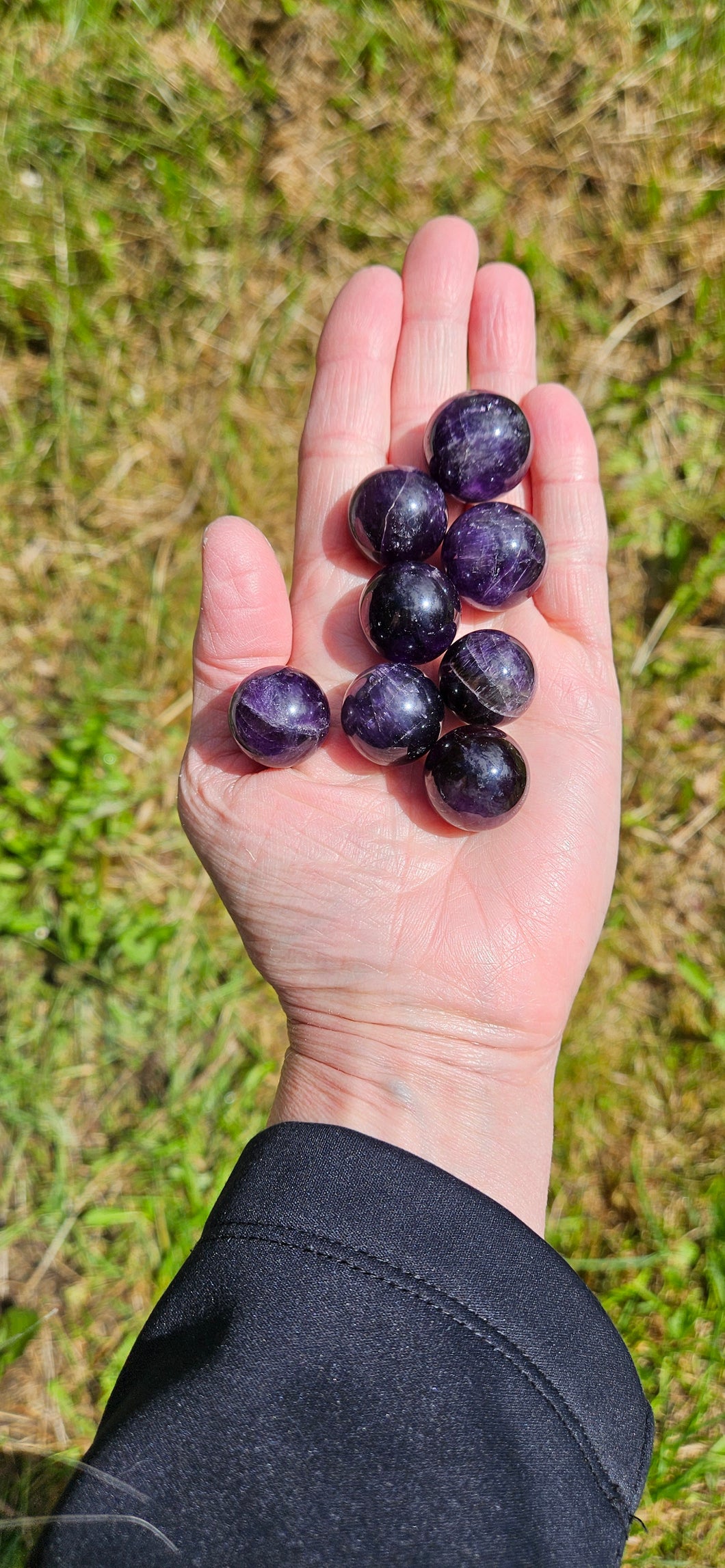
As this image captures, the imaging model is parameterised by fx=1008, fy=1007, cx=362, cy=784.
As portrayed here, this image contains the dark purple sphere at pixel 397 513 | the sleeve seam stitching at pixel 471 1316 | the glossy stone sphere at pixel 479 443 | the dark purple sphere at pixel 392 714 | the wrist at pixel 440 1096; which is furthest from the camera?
the glossy stone sphere at pixel 479 443

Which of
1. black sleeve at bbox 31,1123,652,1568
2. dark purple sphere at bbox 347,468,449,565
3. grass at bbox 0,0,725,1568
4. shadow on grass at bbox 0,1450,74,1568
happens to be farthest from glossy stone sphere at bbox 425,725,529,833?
shadow on grass at bbox 0,1450,74,1568

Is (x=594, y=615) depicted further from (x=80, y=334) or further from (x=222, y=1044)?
(x=80, y=334)

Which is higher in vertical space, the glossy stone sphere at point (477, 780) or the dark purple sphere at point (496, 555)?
the dark purple sphere at point (496, 555)

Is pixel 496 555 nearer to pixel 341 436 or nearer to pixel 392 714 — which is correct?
pixel 392 714

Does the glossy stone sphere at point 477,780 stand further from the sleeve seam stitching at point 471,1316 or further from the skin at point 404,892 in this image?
the sleeve seam stitching at point 471,1316

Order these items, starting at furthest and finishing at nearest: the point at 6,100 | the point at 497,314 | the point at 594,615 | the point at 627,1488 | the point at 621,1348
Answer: the point at 6,100, the point at 497,314, the point at 594,615, the point at 621,1348, the point at 627,1488

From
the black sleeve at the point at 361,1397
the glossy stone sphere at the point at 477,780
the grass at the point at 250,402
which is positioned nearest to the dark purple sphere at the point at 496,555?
the glossy stone sphere at the point at 477,780

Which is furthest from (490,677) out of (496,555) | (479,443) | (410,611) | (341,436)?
(341,436)

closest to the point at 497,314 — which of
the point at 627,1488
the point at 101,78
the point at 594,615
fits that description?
the point at 594,615
